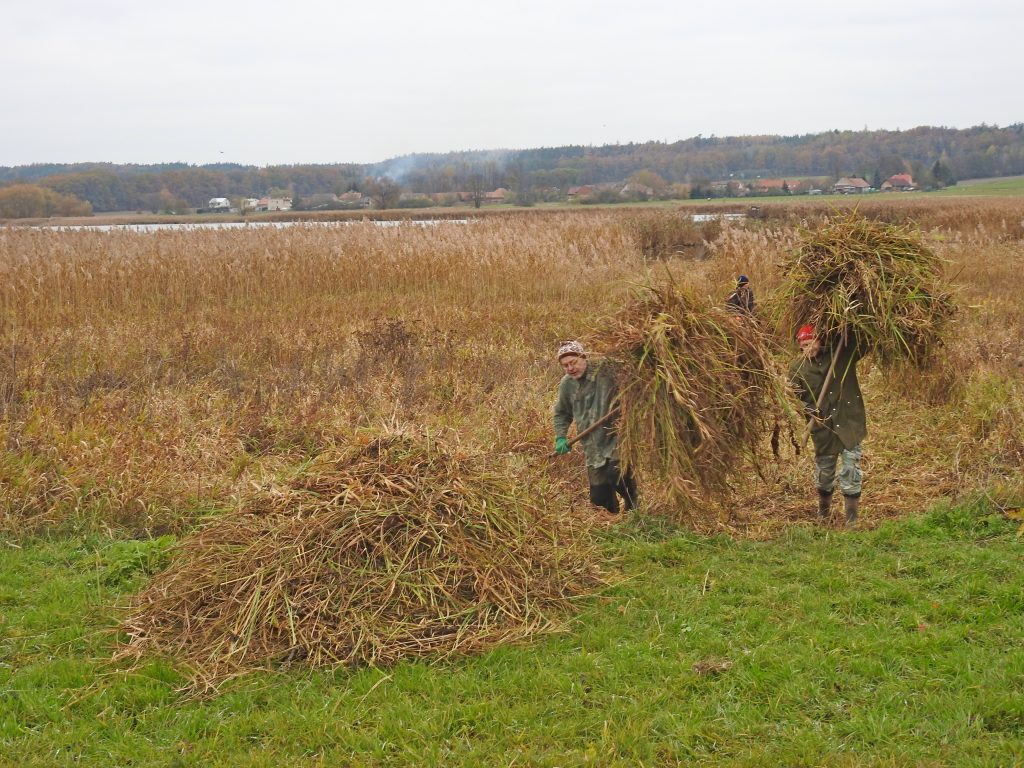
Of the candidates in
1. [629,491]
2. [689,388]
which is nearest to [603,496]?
[629,491]

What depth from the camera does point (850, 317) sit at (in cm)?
641

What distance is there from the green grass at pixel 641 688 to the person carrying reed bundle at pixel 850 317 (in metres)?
1.07

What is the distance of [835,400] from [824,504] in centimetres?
79

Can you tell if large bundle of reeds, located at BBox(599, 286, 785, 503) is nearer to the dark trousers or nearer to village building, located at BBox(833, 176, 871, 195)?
the dark trousers

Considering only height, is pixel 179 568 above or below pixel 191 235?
below

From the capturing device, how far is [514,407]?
955 cm

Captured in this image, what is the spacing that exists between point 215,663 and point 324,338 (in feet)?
26.8

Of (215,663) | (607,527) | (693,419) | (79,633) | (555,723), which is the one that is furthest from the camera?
(607,527)

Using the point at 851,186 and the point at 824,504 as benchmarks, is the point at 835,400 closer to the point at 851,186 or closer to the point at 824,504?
the point at 824,504

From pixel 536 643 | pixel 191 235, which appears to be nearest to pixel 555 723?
pixel 536 643

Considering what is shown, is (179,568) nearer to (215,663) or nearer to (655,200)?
(215,663)

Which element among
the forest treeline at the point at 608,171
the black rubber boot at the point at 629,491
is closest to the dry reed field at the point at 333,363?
the black rubber boot at the point at 629,491

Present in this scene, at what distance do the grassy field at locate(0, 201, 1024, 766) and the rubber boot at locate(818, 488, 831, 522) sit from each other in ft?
0.45

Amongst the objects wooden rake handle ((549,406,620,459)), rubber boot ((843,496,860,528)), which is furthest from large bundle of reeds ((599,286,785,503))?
rubber boot ((843,496,860,528))
